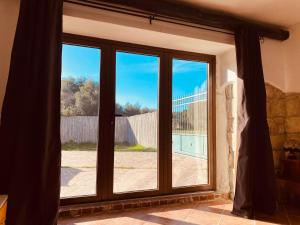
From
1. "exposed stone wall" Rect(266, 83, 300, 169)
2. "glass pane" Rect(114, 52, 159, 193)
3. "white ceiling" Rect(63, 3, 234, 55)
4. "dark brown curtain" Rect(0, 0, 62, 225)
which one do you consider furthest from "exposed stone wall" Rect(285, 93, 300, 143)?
"dark brown curtain" Rect(0, 0, 62, 225)

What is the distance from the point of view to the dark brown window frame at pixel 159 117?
2600 millimetres

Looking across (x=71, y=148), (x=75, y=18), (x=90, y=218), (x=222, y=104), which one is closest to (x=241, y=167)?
(x=222, y=104)

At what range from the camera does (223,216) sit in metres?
2.41

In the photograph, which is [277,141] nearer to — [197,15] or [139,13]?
[197,15]

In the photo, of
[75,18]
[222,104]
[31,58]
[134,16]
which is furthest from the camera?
[222,104]

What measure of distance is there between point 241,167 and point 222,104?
86 cm

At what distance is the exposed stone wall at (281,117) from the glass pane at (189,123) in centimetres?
77

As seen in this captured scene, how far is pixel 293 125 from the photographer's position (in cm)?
295

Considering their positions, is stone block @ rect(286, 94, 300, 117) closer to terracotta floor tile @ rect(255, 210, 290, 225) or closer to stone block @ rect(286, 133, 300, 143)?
stone block @ rect(286, 133, 300, 143)

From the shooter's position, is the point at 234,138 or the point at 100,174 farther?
the point at 234,138

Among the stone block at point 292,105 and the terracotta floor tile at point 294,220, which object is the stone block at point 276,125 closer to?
the stone block at point 292,105

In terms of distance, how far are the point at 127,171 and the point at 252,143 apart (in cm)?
136

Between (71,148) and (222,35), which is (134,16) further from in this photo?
(71,148)

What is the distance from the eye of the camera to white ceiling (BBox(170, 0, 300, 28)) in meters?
2.46
